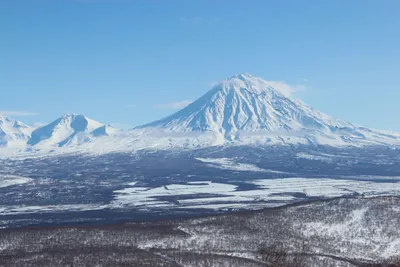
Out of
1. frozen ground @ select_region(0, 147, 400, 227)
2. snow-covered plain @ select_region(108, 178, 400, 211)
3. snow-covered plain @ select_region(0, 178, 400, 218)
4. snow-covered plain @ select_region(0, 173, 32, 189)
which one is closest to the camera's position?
frozen ground @ select_region(0, 147, 400, 227)

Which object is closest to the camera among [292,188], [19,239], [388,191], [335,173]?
[19,239]

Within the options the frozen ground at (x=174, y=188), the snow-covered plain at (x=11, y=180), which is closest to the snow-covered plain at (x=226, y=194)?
the frozen ground at (x=174, y=188)

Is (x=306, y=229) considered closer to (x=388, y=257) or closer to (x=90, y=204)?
(x=388, y=257)

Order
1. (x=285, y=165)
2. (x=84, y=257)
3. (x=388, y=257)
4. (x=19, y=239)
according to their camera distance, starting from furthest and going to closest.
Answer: (x=285, y=165), (x=19, y=239), (x=388, y=257), (x=84, y=257)

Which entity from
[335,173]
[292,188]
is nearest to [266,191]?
[292,188]

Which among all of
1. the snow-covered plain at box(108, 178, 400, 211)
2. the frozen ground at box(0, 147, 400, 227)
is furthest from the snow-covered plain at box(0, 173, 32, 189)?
the snow-covered plain at box(108, 178, 400, 211)

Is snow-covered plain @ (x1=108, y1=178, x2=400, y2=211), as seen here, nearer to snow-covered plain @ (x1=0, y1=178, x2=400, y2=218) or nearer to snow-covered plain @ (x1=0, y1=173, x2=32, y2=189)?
snow-covered plain @ (x1=0, y1=178, x2=400, y2=218)

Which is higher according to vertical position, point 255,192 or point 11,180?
point 255,192

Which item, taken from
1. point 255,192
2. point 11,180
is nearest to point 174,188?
point 255,192

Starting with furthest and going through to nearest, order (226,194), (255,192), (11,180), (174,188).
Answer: (11,180) → (174,188) → (255,192) → (226,194)

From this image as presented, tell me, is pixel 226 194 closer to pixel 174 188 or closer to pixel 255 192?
pixel 255 192

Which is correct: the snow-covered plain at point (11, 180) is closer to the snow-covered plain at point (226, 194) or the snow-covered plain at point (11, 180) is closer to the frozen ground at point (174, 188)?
the frozen ground at point (174, 188)
